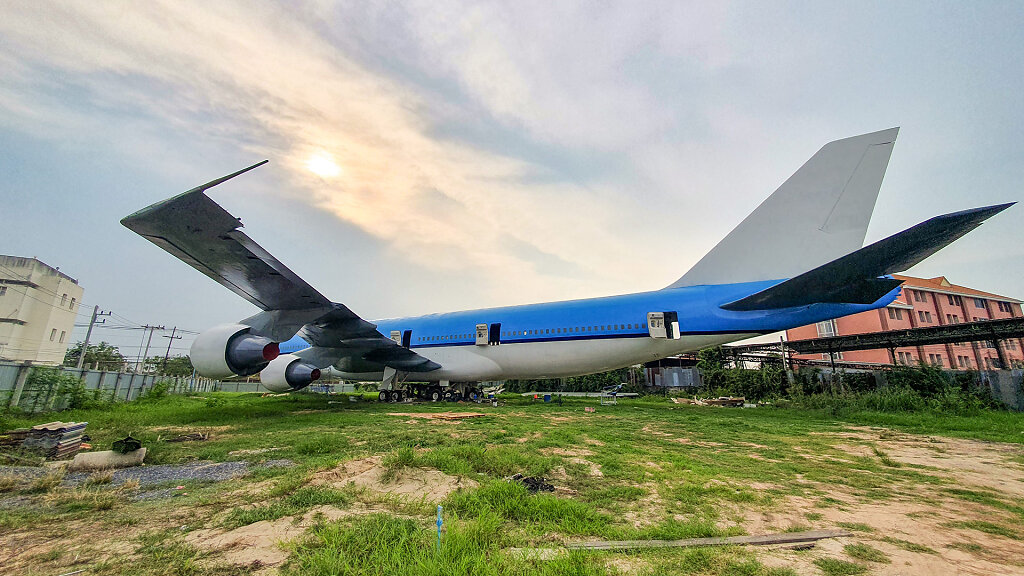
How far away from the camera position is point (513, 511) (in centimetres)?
315

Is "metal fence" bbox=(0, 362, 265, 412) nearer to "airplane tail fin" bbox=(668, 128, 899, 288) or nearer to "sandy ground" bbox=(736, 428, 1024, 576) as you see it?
"sandy ground" bbox=(736, 428, 1024, 576)

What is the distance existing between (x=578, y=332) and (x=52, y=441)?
41.2 ft

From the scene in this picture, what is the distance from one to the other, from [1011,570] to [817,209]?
11.4 m

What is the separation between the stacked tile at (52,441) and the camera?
516 cm

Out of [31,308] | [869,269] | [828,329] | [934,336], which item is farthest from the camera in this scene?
[828,329]

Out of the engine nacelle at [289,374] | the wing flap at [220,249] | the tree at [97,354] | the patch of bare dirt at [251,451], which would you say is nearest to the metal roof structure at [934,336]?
the patch of bare dirt at [251,451]

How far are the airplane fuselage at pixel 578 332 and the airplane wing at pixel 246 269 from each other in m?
3.56

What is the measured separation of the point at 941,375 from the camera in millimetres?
15312

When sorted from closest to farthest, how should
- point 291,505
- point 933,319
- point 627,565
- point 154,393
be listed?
point 627,565
point 291,505
point 154,393
point 933,319

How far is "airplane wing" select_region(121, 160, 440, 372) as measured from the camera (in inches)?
291

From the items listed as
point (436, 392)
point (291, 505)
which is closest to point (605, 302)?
point (436, 392)

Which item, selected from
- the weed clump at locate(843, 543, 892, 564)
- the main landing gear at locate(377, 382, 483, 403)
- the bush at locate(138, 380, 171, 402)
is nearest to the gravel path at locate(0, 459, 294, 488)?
the weed clump at locate(843, 543, 892, 564)

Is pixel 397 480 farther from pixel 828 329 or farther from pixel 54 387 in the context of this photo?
pixel 828 329

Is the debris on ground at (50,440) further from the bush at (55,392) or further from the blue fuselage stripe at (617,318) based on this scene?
the blue fuselage stripe at (617,318)
